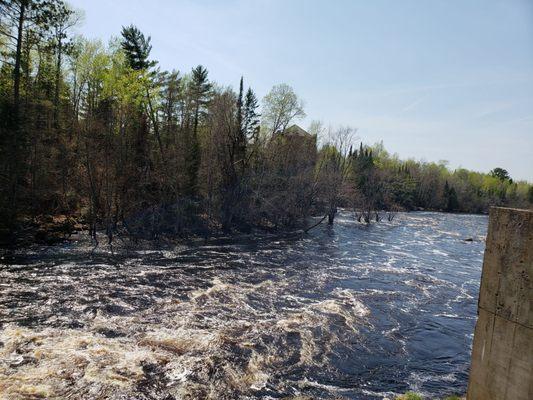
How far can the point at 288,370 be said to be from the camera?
9.92 meters

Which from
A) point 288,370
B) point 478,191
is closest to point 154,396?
point 288,370

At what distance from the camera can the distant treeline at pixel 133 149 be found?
2364 cm

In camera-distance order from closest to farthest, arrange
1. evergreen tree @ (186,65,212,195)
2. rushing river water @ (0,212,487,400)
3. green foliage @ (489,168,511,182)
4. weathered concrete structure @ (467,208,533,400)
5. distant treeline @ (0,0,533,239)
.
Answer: weathered concrete structure @ (467,208,533,400)
rushing river water @ (0,212,487,400)
distant treeline @ (0,0,533,239)
evergreen tree @ (186,65,212,195)
green foliage @ (489,168,511,182)

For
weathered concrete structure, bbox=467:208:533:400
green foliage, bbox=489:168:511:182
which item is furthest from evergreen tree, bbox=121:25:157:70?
green foliage, bbox=489:168:511:182

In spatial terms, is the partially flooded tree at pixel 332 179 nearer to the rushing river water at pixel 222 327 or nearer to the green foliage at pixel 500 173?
the rushing river water at pixel 222 327

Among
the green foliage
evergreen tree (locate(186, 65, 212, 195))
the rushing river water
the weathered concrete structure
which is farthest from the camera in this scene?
the green foliage

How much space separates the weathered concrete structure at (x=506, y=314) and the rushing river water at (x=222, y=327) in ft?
14.2

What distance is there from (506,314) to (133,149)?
2992 centimetres

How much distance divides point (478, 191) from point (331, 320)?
119706 mm

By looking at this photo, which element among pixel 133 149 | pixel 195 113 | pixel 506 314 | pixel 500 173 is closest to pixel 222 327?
pixel 506 314

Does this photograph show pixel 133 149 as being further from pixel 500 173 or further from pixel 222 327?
pixel 500 173

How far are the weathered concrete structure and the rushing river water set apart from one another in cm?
434

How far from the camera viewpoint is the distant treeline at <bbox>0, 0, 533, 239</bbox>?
23.6m

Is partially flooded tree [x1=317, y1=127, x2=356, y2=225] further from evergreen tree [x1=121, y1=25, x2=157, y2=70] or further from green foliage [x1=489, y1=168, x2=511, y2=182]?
green foliage [x1=489, y1=168, x2=511, y2=182]
